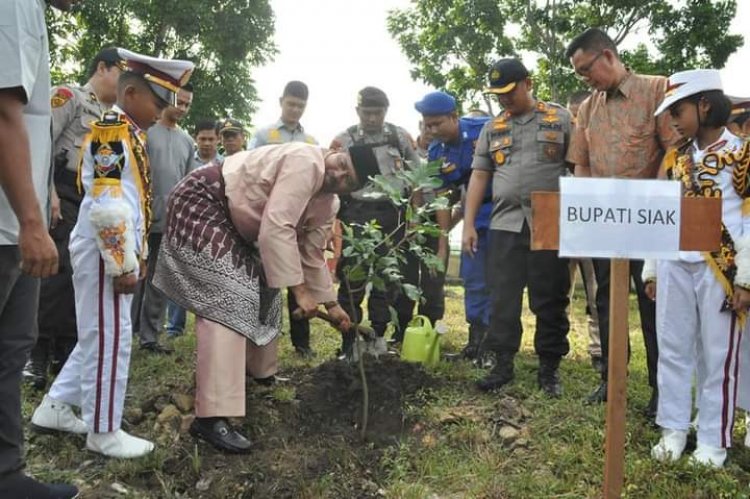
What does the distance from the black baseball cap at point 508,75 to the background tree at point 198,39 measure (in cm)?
1257

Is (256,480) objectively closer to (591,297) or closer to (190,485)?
(190,485)

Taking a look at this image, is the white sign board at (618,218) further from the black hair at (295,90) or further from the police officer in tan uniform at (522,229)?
the black hair at (295,90)

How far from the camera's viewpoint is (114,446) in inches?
110

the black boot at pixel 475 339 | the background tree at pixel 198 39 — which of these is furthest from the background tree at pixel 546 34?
the black boot at pixel 475 339

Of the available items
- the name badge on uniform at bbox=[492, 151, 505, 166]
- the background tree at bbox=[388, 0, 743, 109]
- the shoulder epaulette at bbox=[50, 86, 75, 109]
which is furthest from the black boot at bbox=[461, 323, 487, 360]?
the background tree at bbox=[388, 0, 743, 109]

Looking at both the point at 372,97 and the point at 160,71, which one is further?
the point at 372,97

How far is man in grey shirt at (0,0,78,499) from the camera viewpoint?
5.99 ft

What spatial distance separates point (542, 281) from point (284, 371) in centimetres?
177

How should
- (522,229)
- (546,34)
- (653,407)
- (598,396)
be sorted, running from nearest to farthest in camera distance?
(653,407)
(598,396)
(522,229)
(546,34)

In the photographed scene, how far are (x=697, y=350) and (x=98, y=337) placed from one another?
108 inches

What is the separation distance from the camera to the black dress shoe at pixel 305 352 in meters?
4.75

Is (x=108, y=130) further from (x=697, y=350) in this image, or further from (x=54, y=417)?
(x=697, y=350)

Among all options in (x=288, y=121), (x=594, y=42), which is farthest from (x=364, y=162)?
(x=288, y=121)

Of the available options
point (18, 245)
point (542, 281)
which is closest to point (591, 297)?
point (542, 281)
